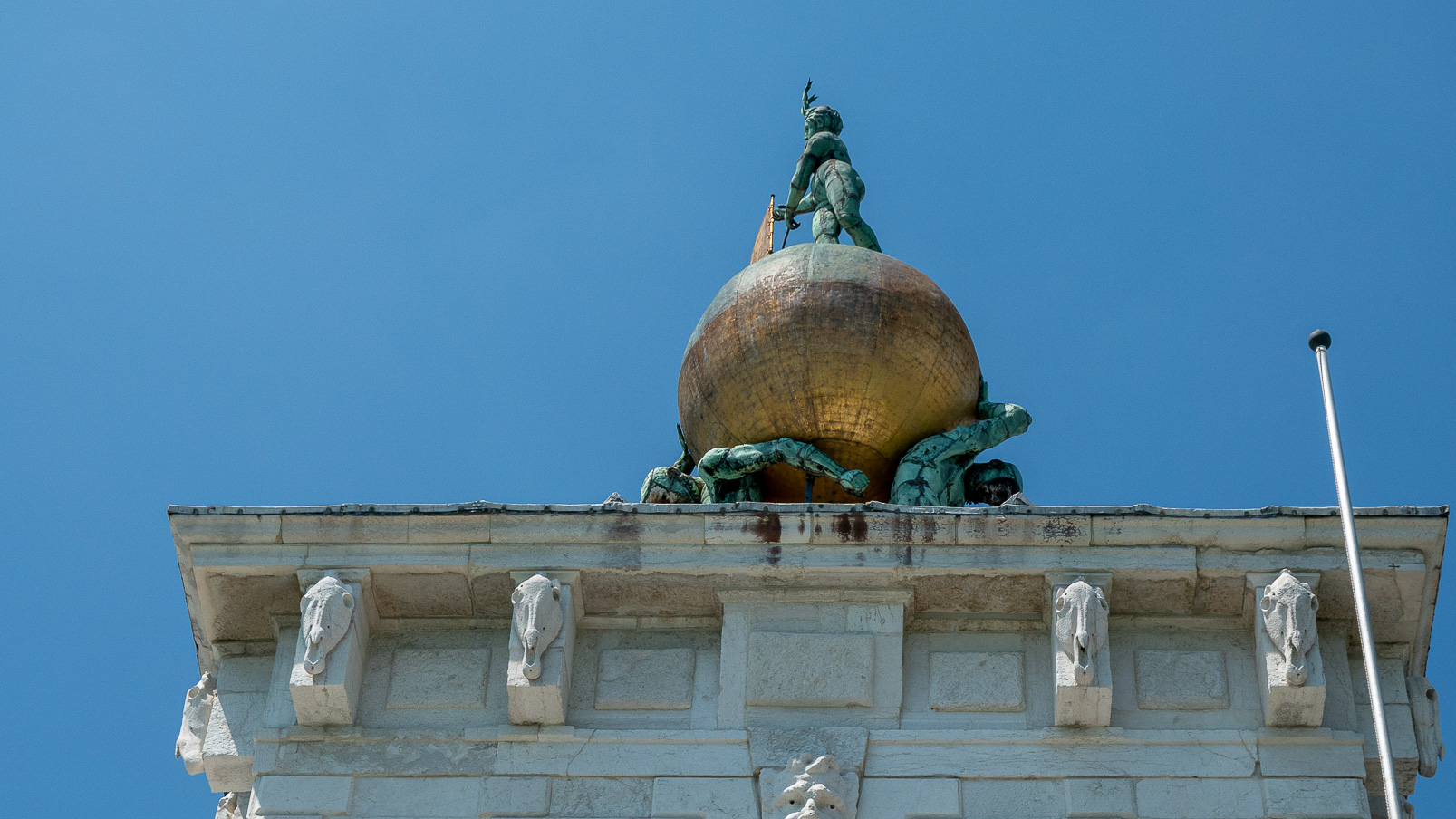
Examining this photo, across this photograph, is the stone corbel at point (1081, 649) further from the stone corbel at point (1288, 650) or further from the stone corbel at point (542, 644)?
the stone corbel at point (542, 644)

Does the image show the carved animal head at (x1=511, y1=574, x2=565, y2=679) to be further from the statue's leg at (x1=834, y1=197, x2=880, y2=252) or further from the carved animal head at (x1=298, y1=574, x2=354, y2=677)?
the statue's leg at (x1=834, y1=197, x2=880, y2=252)

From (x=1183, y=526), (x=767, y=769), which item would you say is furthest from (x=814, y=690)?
(x=1183, y=526)

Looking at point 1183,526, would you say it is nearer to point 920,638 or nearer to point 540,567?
point 920,638

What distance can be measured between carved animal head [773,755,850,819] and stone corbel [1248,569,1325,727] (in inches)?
121

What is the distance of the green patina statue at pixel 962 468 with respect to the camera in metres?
18.6

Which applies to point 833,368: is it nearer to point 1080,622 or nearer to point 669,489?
point 669,489

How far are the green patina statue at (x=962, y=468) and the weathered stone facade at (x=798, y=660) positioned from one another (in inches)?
90.7

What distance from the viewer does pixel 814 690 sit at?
15.8 m

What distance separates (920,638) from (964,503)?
9.65 feet

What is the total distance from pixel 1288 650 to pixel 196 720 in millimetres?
8209

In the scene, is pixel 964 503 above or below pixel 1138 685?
above

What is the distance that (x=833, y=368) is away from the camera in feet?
62.2

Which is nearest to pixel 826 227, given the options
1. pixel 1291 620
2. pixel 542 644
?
pixel 542 644

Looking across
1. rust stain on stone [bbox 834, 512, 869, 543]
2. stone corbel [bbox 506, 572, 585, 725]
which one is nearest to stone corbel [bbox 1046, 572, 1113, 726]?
rust stain on stone [bbox 834, 512, 869, 543]
